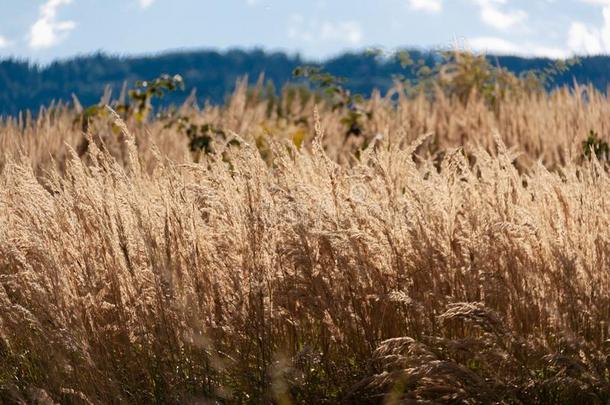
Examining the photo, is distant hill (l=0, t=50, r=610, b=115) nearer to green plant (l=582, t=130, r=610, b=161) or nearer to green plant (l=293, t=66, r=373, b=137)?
green plant (l=293, t=66, r=373, b=137)

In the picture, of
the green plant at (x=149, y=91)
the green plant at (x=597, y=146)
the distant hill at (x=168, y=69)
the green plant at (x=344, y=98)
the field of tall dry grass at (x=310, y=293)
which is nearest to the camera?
the field of tall dry grass at (x=310, y=293)

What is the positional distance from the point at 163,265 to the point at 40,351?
0.63 metres

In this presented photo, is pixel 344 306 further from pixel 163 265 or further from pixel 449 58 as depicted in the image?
pixel 449 58

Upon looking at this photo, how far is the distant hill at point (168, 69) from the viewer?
15312cm

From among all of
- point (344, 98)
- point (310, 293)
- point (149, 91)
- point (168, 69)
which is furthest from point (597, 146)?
point (168, 69)

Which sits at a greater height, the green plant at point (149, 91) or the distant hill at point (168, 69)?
the green plant at point (149, 91)

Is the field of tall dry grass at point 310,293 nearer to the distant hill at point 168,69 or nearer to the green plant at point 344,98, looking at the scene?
the green plant at point 344,98

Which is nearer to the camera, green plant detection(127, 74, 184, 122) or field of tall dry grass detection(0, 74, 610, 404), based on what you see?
field of tall dry grass detection(0, 74, 610, 404)

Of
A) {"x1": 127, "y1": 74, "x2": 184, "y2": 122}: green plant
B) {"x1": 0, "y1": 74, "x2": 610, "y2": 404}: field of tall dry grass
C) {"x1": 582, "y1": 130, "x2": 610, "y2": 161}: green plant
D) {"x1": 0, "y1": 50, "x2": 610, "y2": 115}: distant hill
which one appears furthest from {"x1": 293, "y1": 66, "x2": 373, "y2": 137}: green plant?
{"x1": 0, "y1": 50, "x2": 610, "y2": 115}: distant hill

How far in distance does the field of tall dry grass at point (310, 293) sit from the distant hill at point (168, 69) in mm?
144050

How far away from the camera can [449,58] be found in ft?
42.4

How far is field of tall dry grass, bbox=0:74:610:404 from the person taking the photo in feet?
10.3

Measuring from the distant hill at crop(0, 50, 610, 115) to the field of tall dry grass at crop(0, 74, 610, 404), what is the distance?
14405 centimetres

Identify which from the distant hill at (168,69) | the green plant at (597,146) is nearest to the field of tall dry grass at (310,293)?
the green plant at (597,146)
